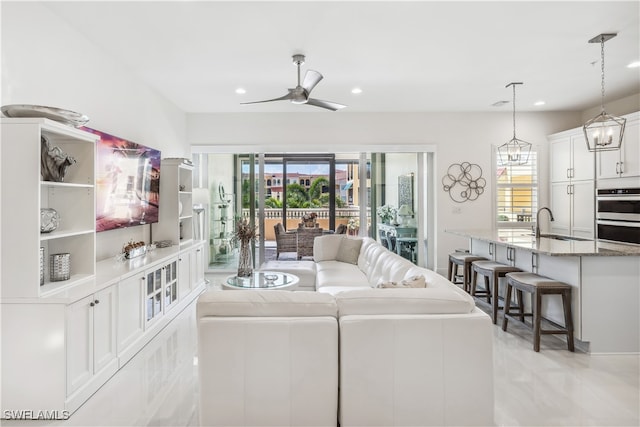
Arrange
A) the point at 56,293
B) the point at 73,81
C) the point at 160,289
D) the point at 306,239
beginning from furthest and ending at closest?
1. the point at 306,239
2. the point at 160,289
3. the point at 73,81
4. the point at 56,293

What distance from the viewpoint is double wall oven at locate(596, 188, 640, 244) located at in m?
4.60

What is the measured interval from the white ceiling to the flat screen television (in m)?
0.98

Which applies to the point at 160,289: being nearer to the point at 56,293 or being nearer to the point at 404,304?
the point at 56,293

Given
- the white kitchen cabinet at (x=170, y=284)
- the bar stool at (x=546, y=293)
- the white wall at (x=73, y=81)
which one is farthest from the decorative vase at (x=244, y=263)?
the bar stool at (x=546, y=293)

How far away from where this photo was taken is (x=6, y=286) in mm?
2205

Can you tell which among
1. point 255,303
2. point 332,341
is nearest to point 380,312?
point 332,341

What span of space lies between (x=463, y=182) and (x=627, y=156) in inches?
88.9

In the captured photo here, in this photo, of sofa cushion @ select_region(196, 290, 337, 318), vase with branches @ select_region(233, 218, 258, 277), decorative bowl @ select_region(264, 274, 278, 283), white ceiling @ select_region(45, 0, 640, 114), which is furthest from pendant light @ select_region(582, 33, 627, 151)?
vase with branches @ select_region(233, 218, 258, 277)

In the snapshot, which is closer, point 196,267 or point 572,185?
point 196,267

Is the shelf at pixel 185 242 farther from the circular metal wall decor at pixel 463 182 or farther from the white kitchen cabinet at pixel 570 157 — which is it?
the white kitchen cabinet at pixel 570 157

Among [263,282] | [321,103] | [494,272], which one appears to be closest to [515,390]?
Result: [494,272]

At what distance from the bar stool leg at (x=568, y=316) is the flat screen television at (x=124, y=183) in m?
4.24

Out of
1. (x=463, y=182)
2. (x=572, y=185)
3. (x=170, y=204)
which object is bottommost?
(x=170, y=204)

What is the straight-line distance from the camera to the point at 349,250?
5.25 meters
